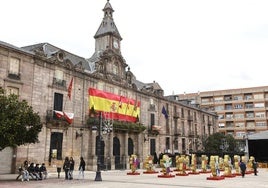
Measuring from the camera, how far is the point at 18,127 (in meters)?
19.2

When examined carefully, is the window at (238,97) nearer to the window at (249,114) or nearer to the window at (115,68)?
the window at (249,114)

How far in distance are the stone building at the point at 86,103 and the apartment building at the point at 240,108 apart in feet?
101

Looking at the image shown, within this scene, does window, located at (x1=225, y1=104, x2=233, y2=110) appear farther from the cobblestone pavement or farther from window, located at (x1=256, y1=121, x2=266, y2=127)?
the cobblestone pavement

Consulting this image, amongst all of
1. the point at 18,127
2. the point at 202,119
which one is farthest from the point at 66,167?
the point at 202,119

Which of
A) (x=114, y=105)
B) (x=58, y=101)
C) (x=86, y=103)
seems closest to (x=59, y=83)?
(x=58, y=101)

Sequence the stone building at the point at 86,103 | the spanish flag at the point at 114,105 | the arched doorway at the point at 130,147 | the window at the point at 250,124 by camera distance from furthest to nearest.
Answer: the window at the point at 250,124 < the arched doorway at the point at 130,147 < the spanish flag at the point at 114,105 < the stone building at the point at 86,103

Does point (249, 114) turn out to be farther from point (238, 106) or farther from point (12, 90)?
point (12, 90)

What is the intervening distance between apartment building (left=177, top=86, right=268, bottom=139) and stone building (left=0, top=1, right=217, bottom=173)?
30.6 meters

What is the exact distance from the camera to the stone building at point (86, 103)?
26766 millimetres

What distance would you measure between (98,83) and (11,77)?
11.5 meters

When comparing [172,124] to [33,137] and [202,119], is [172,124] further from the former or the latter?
[33,137]

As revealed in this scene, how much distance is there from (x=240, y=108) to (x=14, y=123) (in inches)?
2592

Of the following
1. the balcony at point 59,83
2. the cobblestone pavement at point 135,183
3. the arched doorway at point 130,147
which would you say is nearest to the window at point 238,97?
the arched doorway at point 130,147

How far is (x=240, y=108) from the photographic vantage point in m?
75.0
